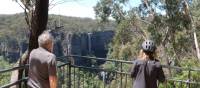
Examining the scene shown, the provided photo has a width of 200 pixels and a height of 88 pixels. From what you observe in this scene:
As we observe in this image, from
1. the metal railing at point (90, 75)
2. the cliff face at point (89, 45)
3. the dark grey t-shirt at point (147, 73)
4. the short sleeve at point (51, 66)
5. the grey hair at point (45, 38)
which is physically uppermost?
the grey hair at point (45, 38)

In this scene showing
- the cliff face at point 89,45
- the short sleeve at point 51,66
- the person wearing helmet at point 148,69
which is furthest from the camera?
the cliff face at point 89,45

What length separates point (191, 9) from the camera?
24.1m

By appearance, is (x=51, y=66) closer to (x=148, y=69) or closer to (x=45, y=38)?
(x=45, y=38)

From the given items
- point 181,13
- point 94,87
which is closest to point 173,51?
point 181,13

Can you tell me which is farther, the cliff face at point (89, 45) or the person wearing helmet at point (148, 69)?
the cliff face at point (89, 45)

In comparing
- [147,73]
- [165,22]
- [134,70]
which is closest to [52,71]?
[134,70]

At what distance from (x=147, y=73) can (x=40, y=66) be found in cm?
122

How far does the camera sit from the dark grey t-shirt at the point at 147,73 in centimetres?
470

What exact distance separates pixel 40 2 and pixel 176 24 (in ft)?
49.9

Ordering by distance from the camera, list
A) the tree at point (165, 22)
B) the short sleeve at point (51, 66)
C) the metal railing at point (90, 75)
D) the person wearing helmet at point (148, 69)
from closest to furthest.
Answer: the short sleeve at point (51, 66) → the person wearing helmet at point (148, 69) → the metal railing at point (90, 75) → the tree at point (165, 22)

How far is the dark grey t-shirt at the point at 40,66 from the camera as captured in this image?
425 cm

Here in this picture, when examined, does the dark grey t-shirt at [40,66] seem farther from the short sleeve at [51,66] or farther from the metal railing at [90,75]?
the metal railing at [90,75]

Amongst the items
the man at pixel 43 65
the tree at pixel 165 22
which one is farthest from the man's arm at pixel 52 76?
the tree at pixel 165 22

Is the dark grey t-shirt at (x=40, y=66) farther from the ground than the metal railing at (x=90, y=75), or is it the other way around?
the dark grey t-shirt at (x=40, y=66)
